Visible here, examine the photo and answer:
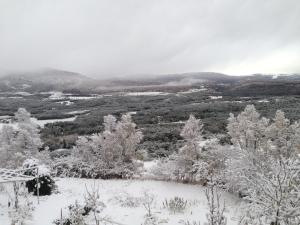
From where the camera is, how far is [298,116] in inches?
1639

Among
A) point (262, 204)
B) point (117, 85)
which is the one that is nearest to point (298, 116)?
point (262, 204)

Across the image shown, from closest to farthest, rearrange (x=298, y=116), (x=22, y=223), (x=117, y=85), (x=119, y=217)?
1. (x=22, y=223)
2. (x=119, y=217)
3. (x=298, y=116)
4. (x=117, y=85)

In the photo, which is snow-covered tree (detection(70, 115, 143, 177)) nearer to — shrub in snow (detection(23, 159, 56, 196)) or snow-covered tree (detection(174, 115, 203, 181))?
snow-covered tree (detection(174, 115, 203, 181))

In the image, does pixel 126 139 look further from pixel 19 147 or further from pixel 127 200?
pixel 19 147

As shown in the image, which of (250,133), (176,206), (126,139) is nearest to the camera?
(176,206)

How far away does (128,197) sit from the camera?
15852 mm

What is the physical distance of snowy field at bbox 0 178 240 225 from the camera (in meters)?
13.2

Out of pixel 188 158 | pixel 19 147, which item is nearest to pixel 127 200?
pixel 188 158

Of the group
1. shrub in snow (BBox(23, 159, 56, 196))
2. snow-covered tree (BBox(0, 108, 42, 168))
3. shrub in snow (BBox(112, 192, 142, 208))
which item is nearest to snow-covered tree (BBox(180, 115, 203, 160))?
shrub in snow (BBox(112, 192, 142, 208))

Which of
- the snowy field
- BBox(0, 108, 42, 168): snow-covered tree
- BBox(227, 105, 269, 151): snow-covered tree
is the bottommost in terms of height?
the snowy field

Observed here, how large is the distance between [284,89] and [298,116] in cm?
4848

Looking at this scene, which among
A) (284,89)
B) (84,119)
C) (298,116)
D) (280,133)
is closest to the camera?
(280,133)

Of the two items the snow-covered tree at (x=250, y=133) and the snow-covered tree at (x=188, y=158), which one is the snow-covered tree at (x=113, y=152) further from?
the snow-covered tree at (x=250, y=133)

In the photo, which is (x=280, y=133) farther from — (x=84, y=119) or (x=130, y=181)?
(x=84, y=119)
